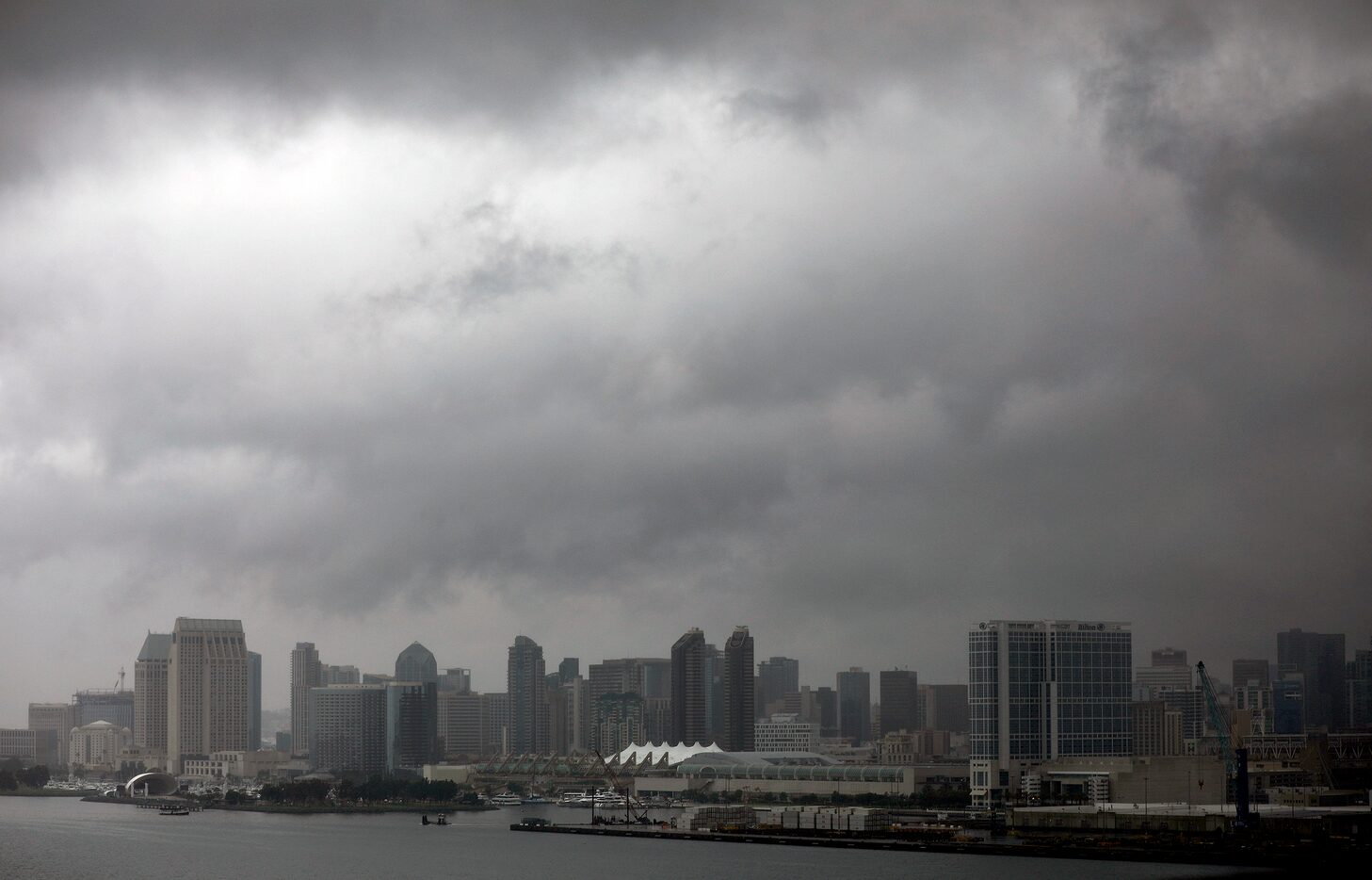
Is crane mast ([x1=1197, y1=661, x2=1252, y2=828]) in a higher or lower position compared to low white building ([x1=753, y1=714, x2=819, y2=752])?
→ higher

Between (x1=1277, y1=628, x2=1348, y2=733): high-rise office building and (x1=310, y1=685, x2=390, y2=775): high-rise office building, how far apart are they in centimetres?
7469

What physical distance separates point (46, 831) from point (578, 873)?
34853 mm

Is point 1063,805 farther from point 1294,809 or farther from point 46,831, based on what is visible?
point 46,831

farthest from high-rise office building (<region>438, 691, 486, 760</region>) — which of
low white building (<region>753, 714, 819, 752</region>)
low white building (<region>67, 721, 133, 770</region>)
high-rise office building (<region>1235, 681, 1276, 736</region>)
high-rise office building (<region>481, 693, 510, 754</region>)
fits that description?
high-rise office building (<region>1235, 681, 1276, 736</region>)

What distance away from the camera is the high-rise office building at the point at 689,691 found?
167125 mm

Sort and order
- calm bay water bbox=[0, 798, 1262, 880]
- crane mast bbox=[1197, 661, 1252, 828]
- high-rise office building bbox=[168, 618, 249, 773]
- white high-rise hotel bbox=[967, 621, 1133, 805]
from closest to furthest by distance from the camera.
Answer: calm bay water bbox=[0, 798, 1262, 880], crane mast bbox=[1197, 661, 1252, 828], white high-rise hotel bbox=[967, 621, 1133, 805], high-rise office building bbox=[168, 618, 249, 773]

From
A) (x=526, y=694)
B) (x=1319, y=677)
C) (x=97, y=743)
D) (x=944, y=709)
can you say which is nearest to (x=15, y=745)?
(x=97, y=743)

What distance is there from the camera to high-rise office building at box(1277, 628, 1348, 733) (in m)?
108

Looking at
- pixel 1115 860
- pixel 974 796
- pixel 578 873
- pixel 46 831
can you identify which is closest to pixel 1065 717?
pixel 974 796

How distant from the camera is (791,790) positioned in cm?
10425

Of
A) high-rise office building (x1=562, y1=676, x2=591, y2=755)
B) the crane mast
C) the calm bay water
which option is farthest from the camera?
high-rise office building (x1=562, y1=676, x2=591, y2=755)

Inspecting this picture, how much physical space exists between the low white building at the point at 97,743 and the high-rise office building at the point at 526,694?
3858 cm

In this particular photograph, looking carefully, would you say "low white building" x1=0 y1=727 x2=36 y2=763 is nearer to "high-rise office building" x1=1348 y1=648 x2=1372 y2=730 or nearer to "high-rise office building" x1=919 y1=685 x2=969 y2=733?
"high-rise office building" x1=919 y1=685 x2=969 y2=733

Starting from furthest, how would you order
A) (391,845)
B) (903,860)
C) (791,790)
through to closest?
(791,790) → (391,845) → (903,860)
